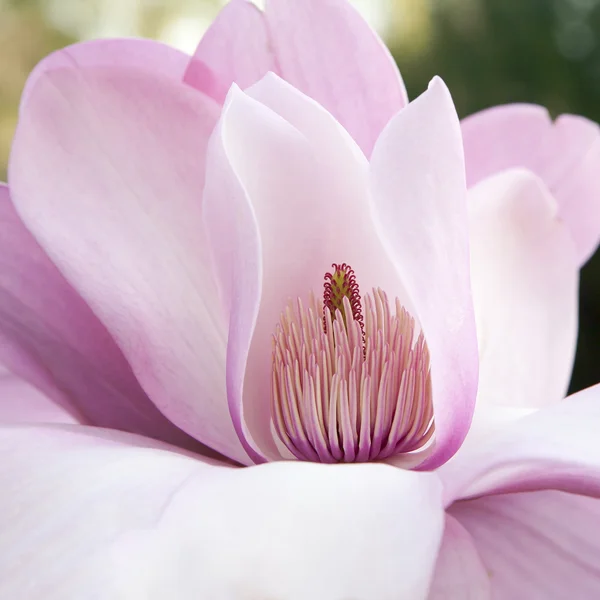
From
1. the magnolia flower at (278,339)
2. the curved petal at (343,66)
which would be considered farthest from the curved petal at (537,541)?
the curved petal at (343,66)

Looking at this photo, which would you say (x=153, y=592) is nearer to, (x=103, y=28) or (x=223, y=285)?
(x=223, y=285)

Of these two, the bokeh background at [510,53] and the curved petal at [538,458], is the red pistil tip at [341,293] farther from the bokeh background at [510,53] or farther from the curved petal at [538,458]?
the bokeh background at [510,53]

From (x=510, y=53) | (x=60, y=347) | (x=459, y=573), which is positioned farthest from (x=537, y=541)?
(x=510, y=53)

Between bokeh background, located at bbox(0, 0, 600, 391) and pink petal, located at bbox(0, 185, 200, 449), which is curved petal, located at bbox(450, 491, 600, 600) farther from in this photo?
bokeh background, located at bbox(0, 0, 600, 391)

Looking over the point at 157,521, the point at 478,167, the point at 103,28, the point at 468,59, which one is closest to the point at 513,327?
the point at 478,167

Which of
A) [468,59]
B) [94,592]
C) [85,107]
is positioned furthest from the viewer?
[468,59]

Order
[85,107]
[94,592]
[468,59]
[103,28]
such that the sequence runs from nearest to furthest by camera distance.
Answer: [94,592] → [85,107] → [468,59] → [103,28]

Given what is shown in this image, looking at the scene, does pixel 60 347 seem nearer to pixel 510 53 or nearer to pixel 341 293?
pixel 341 293
